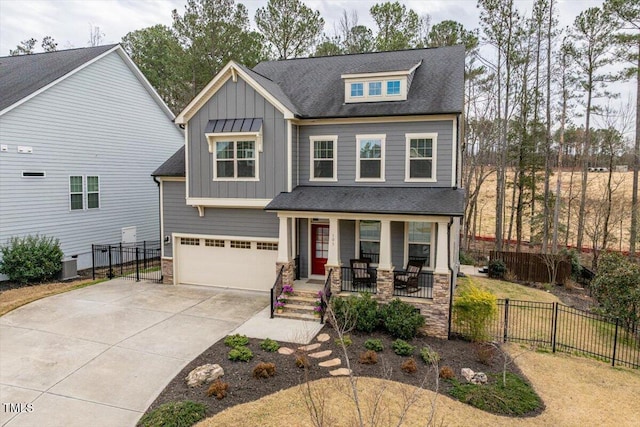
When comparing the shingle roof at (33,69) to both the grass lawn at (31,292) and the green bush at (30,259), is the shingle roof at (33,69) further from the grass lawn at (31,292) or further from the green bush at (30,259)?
the grass lawn at (31,292)

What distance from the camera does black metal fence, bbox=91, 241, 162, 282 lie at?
17.2 meters

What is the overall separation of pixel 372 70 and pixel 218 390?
37.5 feet

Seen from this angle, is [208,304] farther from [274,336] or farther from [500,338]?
[500,338]

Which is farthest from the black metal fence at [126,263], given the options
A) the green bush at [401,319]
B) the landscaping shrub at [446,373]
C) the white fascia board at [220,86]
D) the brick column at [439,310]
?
the landscaping shrub at [446,373]

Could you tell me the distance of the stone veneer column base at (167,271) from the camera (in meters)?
16.1

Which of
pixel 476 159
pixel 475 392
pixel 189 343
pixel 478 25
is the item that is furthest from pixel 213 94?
pixel 476 159

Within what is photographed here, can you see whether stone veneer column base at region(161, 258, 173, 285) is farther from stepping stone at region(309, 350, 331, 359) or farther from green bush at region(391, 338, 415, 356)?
green bush at region(391, 338, 415, 356)

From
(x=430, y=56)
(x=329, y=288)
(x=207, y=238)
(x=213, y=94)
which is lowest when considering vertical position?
(x=329, y=288)

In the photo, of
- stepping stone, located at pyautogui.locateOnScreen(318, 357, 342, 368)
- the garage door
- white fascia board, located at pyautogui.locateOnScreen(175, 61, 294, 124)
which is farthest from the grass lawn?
stepping stone, located at pyautogui.locateOnScreen(318, 357, 342, 368)

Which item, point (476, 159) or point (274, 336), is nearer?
point (274, 336)

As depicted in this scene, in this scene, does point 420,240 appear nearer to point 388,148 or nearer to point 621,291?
point 388,148

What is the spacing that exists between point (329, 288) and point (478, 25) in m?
19.3

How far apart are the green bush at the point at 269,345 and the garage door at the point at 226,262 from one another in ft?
15.7

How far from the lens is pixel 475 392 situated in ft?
27.7
